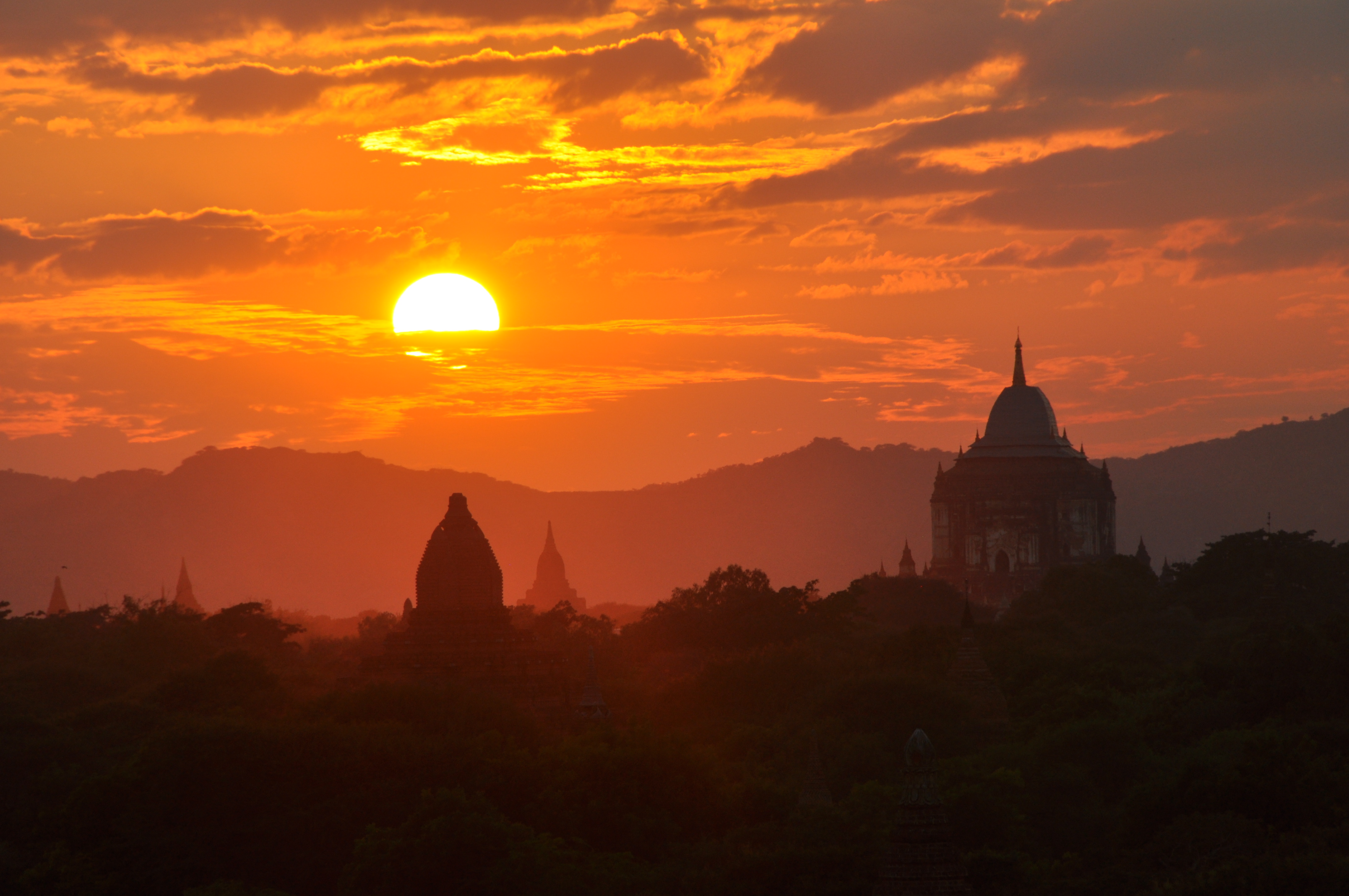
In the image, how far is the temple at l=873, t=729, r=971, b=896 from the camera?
27.3 meters

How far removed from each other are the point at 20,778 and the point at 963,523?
87.7 metres

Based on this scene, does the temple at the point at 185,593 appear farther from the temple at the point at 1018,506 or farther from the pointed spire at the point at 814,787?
the pointed spire at the point at 814,787

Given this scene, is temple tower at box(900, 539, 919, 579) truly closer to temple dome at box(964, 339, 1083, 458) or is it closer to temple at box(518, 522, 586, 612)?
temple dome at box(964, 339, 1083, 458)

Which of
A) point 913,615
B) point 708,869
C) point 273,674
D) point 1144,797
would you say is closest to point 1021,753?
point 1144,797

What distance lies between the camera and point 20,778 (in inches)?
1785

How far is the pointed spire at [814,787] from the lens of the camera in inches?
1570

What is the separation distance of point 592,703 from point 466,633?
4.15m

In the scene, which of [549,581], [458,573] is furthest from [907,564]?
[458,573]

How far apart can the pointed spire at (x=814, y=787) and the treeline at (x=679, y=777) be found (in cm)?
41

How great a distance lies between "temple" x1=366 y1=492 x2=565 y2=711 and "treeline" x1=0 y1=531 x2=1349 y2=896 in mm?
1803

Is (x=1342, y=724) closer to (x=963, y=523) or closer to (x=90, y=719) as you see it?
(x=90, y=719)

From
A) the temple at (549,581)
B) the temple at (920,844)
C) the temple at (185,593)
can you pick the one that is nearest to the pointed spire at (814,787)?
the temple at (920,844)

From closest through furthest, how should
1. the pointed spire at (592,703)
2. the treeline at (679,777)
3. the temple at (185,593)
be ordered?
1. the treeline at (679,777)
2. the pointed spire at (592,703)
3. the temple at (185,593)

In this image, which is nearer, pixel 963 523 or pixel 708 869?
pixel 708 869
